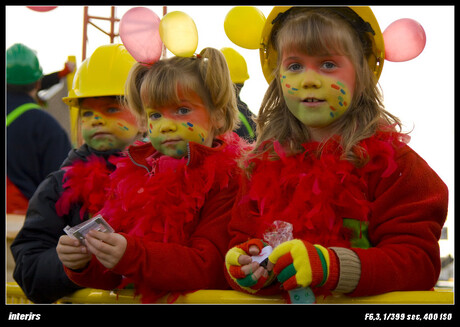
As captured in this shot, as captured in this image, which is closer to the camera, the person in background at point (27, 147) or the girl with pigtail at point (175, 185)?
the girl with pigtail at point (175, 185)

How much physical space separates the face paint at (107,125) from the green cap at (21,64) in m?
1.94

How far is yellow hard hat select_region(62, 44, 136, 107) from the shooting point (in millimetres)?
3488

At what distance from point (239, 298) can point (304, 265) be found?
1.30ft

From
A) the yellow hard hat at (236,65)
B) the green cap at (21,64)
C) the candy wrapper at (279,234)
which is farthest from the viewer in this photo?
the green cap at (21,64)

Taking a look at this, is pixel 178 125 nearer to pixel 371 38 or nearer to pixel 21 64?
pixel 371 38

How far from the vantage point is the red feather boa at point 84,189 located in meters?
3.24

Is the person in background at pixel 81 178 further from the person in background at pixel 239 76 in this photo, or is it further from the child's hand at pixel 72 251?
the person in background at pixel 239 76

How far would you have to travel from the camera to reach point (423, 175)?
2.41m

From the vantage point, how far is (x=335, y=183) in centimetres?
245

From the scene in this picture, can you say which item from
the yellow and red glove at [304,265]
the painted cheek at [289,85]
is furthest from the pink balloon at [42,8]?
the yellow and red glove at [304,265]

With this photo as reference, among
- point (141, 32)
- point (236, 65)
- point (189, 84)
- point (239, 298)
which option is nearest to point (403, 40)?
point (189, 84)

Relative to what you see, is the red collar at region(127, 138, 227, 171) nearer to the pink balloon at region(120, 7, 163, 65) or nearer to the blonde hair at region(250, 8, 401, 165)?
the blonde hair at region(250, 8, 401, 165)

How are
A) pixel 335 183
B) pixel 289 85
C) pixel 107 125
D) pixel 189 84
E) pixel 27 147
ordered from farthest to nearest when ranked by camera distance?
pixel 27 147, pixel 107 125, pixel 189 84, pixel 289 85, pixel 335 183
